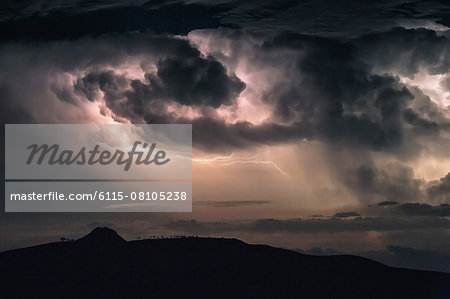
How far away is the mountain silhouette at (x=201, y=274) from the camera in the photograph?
5069cm

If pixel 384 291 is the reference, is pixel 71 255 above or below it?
above

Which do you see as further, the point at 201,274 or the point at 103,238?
the point at 103,238

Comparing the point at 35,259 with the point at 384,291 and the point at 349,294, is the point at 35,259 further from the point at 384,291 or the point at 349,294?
the point at 384,291

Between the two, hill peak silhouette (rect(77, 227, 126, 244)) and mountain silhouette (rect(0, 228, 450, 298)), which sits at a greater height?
hill peak silhouette (rect(77, 227, 126, 244))

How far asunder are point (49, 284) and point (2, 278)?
4.11 metres

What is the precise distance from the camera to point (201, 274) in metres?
54.1

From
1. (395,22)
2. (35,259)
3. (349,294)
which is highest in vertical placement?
(395,22)

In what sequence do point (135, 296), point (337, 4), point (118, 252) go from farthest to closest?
point (118, 252) → point (135, 296) → point (337, 4)

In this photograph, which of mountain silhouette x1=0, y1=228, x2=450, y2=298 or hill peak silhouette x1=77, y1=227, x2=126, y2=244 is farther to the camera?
hill peak silhouette x1=77, y1=227, x2=126, y2=244

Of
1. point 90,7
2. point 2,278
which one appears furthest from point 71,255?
point 90,7

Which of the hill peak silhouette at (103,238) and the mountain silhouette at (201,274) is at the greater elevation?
the hill peak silhouette at (103,238)

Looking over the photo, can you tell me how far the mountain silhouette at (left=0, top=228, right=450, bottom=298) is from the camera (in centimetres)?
5069

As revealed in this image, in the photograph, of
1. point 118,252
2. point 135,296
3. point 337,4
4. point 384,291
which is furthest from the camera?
point 118,252

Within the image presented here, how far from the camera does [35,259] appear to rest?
54.3 metres
